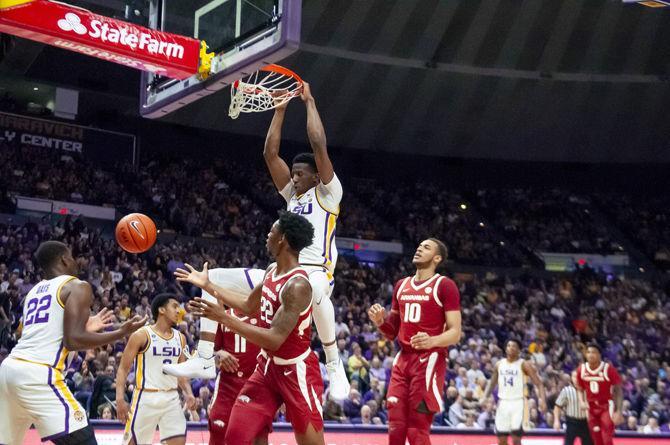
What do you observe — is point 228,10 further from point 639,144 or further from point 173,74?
point 639,144

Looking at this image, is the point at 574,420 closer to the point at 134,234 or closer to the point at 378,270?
the point at 134,234

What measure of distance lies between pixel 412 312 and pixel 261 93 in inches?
105

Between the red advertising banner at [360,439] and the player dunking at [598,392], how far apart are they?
1.64 metres

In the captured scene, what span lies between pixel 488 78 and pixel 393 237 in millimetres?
5929

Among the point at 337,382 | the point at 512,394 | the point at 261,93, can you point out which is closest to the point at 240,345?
the point at 337,382

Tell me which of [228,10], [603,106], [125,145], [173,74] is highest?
[603,106]

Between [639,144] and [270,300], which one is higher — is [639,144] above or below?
above

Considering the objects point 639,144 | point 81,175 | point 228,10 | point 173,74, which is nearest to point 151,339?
point 173,74

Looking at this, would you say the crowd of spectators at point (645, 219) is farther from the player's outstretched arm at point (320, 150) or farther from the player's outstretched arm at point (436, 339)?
the player's outstretched arm at point (320, 150)

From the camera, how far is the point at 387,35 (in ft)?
85.3

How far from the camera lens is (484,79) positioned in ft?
93.0

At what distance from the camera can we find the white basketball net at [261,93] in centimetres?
838

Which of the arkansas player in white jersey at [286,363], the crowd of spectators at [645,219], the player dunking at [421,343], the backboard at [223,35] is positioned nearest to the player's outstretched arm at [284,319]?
the arkansas player in white jersey at [286,363]

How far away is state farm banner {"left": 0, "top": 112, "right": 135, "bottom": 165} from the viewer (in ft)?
82.4
